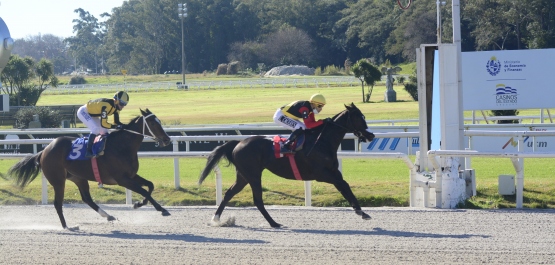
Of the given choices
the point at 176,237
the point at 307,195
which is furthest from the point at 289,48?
the point at 176,237

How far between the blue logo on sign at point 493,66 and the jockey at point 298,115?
8.74m

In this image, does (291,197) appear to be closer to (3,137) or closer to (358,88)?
(3,137)

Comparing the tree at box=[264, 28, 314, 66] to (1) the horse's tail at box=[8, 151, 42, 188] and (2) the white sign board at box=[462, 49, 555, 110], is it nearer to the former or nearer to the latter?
(2) the white sign board at box=[462, 49, 555, 110]

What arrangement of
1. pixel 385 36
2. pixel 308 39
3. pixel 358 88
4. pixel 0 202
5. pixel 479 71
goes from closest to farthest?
pixel 0 202, pixel 479 71, pixel 358 88, pixel 385 36, pixel 308 39

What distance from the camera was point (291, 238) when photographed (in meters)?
7.39

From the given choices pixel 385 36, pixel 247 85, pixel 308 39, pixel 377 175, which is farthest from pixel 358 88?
pixel 377 175

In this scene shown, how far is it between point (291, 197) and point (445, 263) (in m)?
4.46

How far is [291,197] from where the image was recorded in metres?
10.4

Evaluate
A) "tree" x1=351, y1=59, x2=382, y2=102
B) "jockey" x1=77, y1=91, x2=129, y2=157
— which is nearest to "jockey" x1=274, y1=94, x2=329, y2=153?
"jockey" x1=77, y1=91, x2=129, y2=157

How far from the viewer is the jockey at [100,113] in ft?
28.9

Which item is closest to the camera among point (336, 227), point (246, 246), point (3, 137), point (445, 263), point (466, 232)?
point (445, 263)

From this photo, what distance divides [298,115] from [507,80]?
369 inches

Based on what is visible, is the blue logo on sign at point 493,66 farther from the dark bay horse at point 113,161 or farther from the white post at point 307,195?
the dark bay horse at point 113,161

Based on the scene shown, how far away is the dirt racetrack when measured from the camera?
21.2ft
